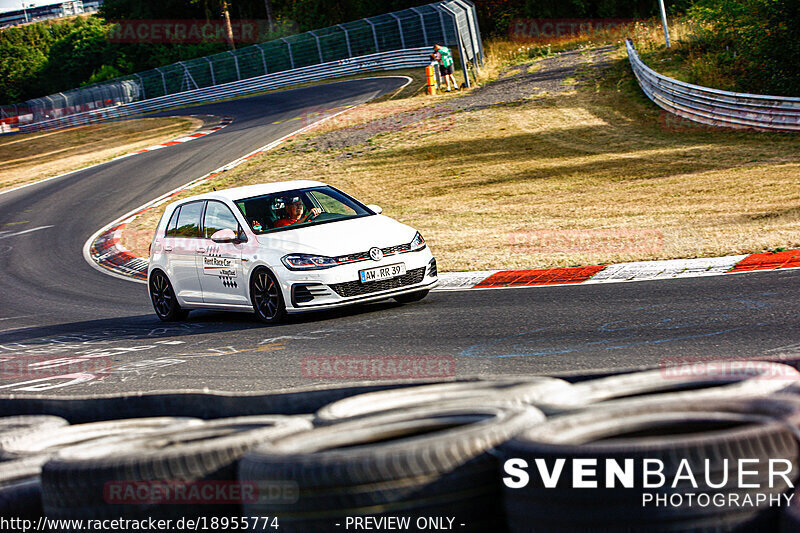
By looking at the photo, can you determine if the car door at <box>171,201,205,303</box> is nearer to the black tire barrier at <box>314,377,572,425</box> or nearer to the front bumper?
the front bumper

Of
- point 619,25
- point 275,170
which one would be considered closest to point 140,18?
point 619,25

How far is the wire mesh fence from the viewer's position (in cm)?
4645

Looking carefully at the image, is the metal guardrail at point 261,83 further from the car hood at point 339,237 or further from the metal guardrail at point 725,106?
the car hood at point 339,237

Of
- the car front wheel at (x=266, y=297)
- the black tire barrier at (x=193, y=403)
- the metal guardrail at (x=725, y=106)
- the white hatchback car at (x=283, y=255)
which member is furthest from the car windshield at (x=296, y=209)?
the metal guardrail at (x=725, y=106)

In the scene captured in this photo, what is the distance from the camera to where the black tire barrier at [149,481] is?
3.47 m

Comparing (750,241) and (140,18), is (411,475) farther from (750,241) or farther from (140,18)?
(140,18)

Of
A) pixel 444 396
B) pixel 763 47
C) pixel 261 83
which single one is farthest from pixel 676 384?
pixel 261 83

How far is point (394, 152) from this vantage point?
92.2 feet

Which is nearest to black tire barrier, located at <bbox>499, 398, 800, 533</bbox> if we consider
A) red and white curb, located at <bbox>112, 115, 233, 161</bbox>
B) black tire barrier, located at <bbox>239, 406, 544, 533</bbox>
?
black tire barrier, located at <bbox>239, 406, 544, 533</bbox>

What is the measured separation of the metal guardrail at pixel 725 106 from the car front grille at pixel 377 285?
14219 millimetres

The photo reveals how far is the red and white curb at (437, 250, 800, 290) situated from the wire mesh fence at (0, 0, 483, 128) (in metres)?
27.1

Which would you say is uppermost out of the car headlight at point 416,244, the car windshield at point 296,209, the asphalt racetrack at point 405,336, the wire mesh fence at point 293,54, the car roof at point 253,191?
the wire mesh fence at point 293,54

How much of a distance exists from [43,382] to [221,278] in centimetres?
302

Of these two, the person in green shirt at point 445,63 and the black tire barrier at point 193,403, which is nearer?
the black tire barrier at point 193,403
